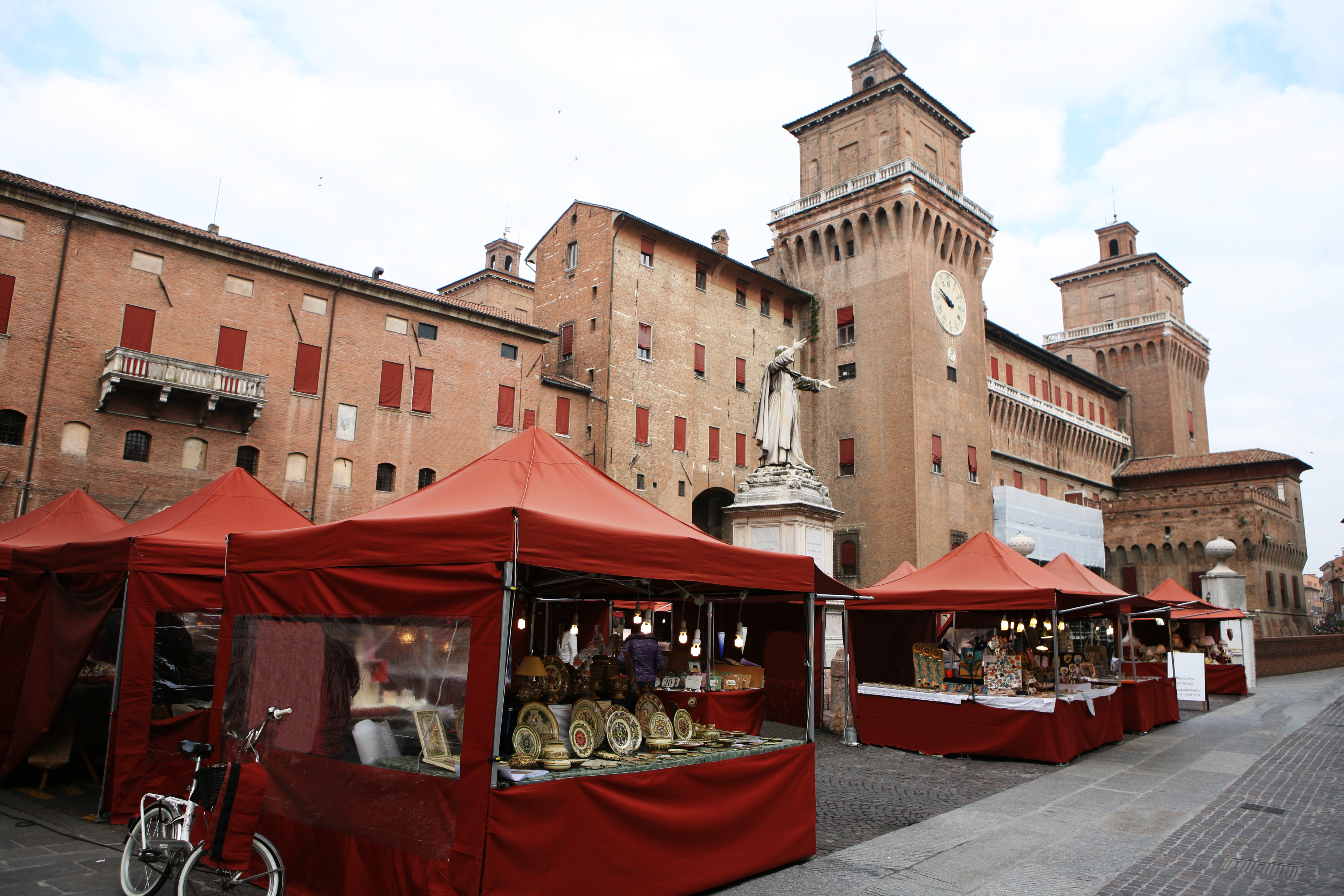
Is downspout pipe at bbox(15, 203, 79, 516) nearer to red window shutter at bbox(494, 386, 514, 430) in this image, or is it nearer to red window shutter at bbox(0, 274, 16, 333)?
red window shutter at bbox(0, 274, 16, 333)

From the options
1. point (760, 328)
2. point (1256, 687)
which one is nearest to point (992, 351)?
point (760, 328)

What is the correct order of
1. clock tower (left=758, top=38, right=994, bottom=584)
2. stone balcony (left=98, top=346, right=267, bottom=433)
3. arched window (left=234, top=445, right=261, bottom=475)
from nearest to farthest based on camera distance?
→ stone balcony (left=98, top=346, right=267, bottom=433) → arched window (left=234, top=445, right=261, bottom=475) → clock tower (left=758, top=38, right=994, bottom=584)

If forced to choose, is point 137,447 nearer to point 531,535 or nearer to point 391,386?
point 391,386

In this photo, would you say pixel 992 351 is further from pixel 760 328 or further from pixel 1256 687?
pixel 1256 687

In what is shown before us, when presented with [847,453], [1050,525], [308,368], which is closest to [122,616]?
[308,368]

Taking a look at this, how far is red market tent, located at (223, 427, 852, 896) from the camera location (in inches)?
185

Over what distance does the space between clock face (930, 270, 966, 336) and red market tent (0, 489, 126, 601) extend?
106 ft

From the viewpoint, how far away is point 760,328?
37.3 m

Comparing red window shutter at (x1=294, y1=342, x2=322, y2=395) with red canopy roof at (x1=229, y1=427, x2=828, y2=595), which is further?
red window shutter at (x1=294, y1=342, x2=322, y2=395)

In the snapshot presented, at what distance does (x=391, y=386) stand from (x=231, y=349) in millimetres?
4693

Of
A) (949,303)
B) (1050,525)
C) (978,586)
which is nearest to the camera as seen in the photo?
(978,586)

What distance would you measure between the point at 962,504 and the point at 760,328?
442 inches

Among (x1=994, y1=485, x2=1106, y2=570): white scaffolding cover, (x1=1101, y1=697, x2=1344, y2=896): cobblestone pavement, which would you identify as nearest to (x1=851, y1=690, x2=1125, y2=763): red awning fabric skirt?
(x1=1101, y1=697, x2=1344, y2=896): cobblestone pavement

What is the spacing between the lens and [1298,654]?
3102cm
